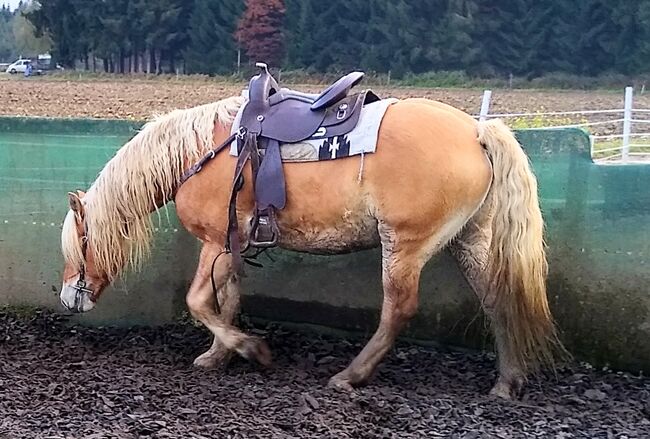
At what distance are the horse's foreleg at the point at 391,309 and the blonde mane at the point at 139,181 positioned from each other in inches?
41.5

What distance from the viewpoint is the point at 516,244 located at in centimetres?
354

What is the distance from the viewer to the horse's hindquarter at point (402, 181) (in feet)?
11.4

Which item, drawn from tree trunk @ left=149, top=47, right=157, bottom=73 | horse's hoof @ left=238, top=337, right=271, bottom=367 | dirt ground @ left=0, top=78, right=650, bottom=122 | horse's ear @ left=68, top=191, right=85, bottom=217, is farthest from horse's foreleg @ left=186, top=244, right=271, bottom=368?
tree trunk @ left=149, top=47, right=157, bottom=73

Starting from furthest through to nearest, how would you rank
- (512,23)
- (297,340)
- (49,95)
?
(512,23) < (49,95) < (297,340)

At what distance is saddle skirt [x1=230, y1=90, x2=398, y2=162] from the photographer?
3.55m

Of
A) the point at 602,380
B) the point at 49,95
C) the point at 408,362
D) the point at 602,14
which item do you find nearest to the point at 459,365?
the point at 408,362

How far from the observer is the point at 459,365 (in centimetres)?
415

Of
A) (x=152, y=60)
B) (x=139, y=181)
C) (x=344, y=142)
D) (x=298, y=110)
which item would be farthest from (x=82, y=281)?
(x=152, y=60)

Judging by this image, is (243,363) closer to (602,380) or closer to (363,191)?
(363,191)

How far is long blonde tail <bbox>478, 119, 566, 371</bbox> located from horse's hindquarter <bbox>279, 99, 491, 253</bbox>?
0.23 ft

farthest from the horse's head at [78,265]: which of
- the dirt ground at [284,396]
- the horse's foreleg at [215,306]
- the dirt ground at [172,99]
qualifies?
the dirt ground at [172,99]

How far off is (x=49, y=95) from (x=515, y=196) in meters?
26.1

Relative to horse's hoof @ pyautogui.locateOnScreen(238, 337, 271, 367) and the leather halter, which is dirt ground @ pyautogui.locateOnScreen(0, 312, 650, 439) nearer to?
horse's hoof @ pyautogui.locateOnScreen(238, 337, 271, 367)

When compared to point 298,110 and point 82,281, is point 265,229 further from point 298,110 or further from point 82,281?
point 82,281
